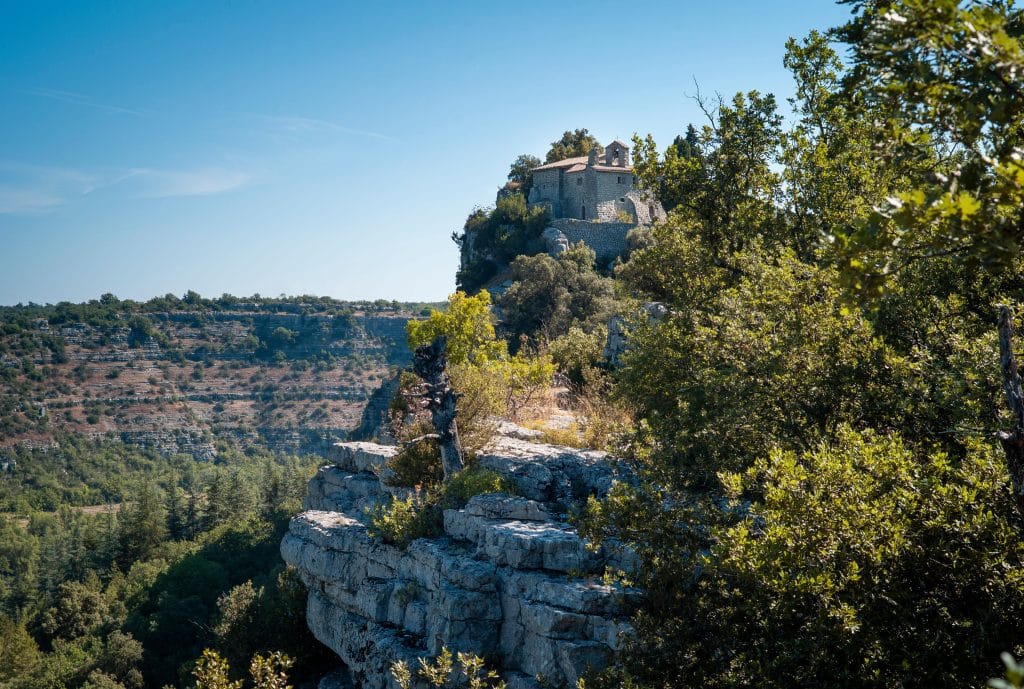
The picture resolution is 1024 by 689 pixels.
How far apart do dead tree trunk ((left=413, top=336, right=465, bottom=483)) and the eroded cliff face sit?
68cm

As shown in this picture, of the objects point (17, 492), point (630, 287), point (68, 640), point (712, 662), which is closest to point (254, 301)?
point (17, 492)

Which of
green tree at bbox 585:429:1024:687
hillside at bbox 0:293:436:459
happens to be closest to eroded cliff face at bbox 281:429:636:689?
green tree at bbox 585:429:1024:687

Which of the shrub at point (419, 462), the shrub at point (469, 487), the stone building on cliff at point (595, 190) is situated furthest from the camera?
the stone building on cliff at point (595, 190)

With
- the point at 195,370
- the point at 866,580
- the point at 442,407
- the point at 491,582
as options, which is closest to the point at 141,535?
the point at 442,407

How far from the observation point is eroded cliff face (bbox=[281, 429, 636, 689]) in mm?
9625

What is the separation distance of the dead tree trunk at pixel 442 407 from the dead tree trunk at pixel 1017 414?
1057 cm

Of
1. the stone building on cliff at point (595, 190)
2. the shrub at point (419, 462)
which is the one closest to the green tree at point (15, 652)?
the shrub at point (419, 462)

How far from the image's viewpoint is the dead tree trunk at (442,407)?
14.7 meters

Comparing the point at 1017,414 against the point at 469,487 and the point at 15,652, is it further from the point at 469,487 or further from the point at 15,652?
the point at 15,652

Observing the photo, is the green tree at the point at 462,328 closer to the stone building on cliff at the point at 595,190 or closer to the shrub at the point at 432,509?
the shrub at the point at 432,509

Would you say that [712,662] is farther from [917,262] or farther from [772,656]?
[917,262]

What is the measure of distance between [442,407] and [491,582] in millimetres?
4533

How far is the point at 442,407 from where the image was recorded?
581 inches

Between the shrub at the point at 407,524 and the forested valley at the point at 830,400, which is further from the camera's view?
the shrub at the point at 407,524
